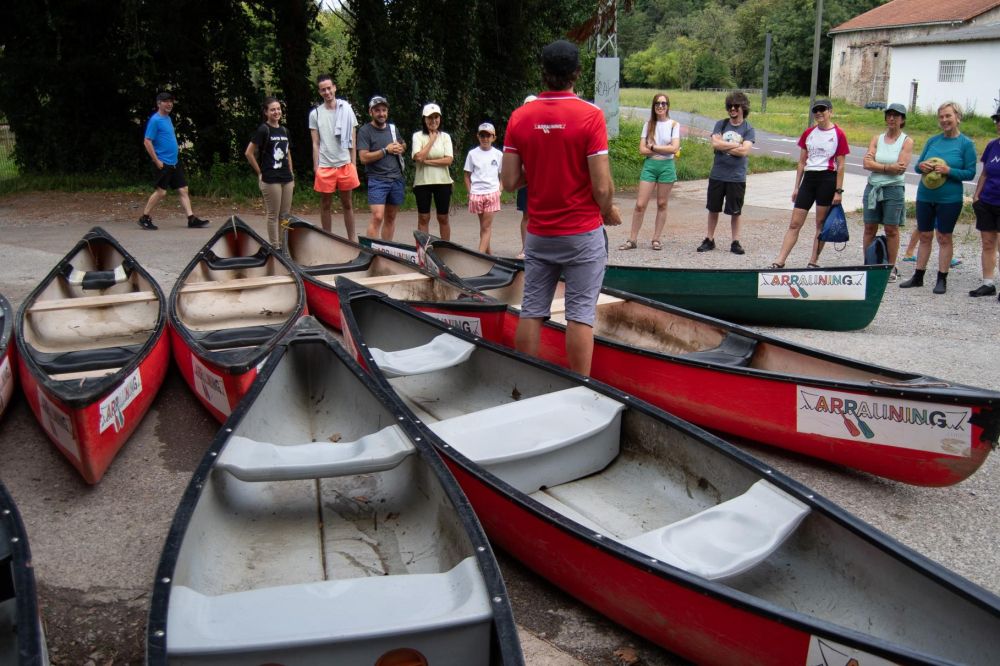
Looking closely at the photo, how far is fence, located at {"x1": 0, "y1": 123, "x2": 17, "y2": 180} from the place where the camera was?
57.7 ft

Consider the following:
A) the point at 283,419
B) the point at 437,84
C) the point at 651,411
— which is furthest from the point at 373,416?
the point at 437,84

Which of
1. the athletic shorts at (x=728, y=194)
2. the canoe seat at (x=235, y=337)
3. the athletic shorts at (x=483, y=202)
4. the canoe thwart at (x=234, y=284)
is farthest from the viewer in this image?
the athletic shorts at (x=728, y=194)

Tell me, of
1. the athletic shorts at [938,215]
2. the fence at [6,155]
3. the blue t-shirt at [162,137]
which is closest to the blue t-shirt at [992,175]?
the athletic shorts at [938,215]

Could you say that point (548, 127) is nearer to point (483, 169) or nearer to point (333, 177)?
point (483, 169)

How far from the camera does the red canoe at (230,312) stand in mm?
4840

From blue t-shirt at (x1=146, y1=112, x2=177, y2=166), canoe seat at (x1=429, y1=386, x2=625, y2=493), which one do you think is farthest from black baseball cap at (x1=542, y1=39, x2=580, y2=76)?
blue t-shirt at (x1=146, y1=112, x2=177, y2=166)

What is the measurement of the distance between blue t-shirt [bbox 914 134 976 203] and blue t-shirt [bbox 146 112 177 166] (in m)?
9.43

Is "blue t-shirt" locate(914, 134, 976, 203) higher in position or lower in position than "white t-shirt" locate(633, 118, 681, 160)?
lower

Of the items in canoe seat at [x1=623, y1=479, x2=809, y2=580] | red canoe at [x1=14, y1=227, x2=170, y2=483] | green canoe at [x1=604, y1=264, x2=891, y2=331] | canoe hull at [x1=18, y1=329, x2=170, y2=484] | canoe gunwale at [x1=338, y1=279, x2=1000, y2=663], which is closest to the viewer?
canoe gunwale at [x1=338, y1=279, x2=1000, y2=663]

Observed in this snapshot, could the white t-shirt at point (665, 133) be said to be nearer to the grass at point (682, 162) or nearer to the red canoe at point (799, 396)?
the red canoe at point (799, 396)

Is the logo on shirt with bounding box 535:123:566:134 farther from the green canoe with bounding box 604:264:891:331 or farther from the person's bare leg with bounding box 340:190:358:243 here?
the person's bare leg with bounding box 340:190:358:243

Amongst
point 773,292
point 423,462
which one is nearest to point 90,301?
point 423,462

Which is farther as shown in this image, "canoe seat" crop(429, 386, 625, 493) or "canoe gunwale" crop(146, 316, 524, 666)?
"canoe seat" crop(429, 386, 625, 493)

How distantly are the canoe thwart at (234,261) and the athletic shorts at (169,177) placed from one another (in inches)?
167
